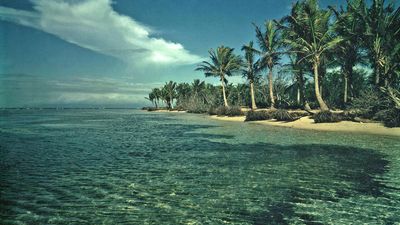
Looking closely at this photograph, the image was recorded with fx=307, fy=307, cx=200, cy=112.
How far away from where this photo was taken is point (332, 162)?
39.4 ft

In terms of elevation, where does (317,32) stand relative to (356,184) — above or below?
above

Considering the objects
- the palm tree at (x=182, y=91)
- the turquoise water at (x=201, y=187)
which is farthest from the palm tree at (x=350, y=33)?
the palm tree at (x=182, y=91)

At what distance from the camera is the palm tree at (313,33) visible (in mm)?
33562

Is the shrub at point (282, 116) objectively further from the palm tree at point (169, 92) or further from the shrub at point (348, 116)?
the palm tree at point (169, 92)

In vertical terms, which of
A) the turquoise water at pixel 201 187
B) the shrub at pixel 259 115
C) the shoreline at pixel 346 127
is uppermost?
the shrub at pixel 259 115

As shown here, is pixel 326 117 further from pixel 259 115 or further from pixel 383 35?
pixel 259 115

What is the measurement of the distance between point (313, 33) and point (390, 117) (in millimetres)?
13333

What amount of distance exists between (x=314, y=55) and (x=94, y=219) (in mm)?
32939

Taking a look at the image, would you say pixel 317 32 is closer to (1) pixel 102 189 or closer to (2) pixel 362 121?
(2) pixel 362 121

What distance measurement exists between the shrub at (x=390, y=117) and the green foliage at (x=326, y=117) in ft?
10.7

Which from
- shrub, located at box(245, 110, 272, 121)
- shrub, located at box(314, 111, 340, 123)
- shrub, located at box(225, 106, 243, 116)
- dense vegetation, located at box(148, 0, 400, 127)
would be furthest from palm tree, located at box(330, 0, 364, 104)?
shrub, located at box(225, 106, 243, 116)

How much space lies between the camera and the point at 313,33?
110ft

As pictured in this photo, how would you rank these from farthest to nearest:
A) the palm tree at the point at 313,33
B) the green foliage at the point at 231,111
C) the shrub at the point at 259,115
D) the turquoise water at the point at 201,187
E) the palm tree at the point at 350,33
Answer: the green foliage at the point at 231,111 < the shrub at the point at 259,115 < the palm tree at the point at 313,33 < the palm tree at the point at 350,33 < the turquoise water at the point at 201,187

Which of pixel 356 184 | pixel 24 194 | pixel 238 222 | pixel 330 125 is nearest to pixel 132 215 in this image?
pixel 238 222
